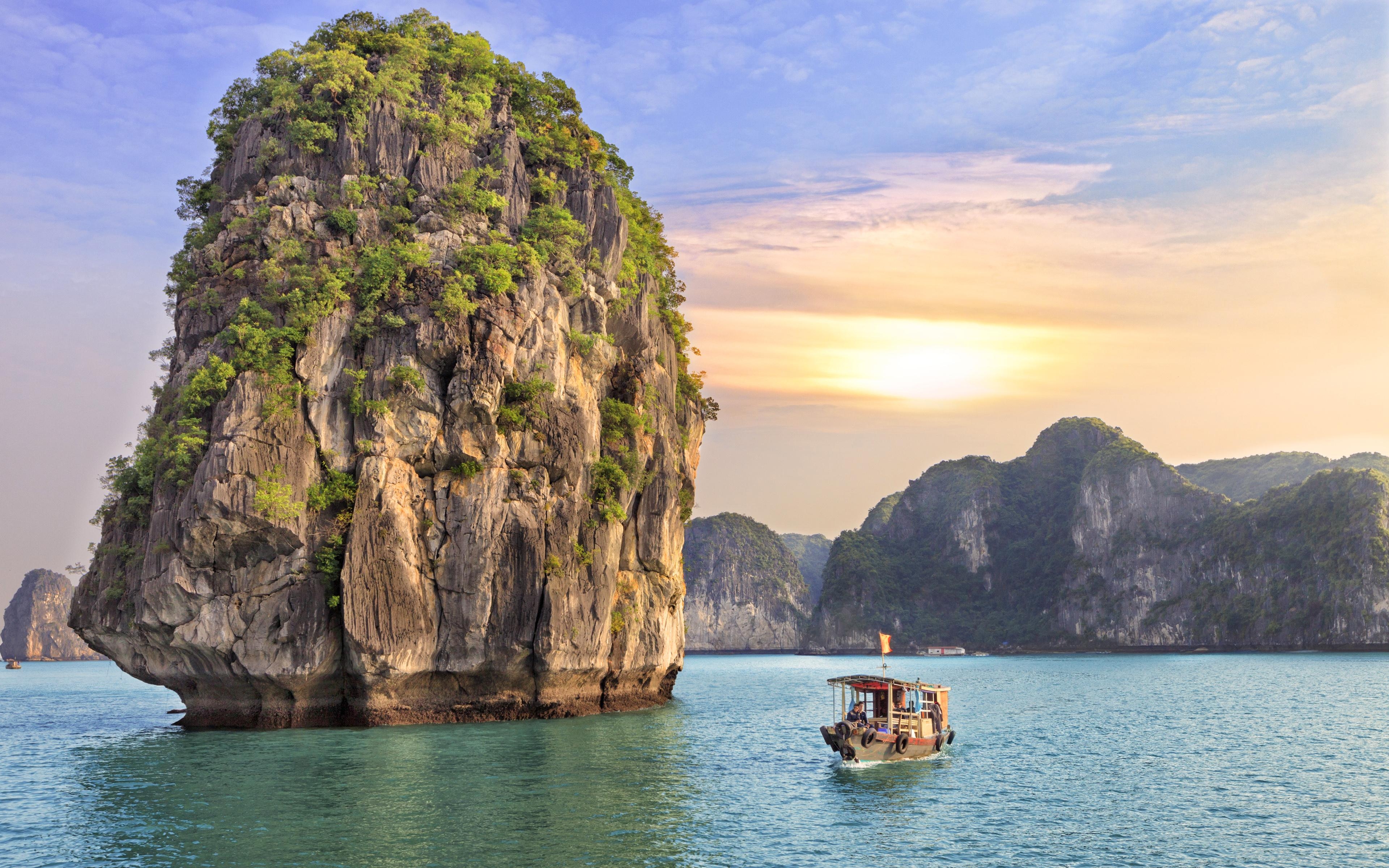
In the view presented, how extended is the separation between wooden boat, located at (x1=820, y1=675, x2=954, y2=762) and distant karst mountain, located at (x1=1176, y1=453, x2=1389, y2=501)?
172825 mm

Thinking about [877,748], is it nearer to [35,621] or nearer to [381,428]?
[381,428]

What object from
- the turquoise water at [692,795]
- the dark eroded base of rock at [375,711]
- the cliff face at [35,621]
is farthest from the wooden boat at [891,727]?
the cliff face at [35,621]

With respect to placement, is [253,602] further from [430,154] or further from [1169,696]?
[1169,696]

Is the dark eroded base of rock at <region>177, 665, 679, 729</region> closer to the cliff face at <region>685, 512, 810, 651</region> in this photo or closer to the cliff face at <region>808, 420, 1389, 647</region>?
the cliff face at <region>808, 420, 1389, 647</region>

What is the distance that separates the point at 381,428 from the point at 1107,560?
148504mm

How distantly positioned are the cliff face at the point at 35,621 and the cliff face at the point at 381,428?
172 m

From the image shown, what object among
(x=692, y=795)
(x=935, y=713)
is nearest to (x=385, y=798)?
(x=692, y=795)

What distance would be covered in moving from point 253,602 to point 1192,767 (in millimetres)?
29386

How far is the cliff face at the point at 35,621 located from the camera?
573ft

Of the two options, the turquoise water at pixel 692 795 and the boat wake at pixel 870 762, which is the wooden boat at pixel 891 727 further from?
the turquoise water at pixel 692 795

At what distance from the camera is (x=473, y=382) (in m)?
33.4

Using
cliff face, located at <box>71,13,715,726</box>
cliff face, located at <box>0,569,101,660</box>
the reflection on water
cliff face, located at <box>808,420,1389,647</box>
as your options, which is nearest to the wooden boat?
the reflection on water

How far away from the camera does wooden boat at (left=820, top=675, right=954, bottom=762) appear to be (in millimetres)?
26922

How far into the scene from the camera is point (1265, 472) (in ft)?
619
